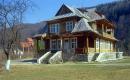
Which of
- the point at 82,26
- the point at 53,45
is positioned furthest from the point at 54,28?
the point at 82,26

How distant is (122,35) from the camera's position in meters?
126

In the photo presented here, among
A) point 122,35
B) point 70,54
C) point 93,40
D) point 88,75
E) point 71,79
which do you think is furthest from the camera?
point 122,35

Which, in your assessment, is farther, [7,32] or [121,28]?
[121,28]

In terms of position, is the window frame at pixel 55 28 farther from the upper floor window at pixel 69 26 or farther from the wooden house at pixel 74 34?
the upper floor window at pixel 69 26

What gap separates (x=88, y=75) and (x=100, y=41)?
102 feet

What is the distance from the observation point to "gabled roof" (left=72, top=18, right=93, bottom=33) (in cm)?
5212

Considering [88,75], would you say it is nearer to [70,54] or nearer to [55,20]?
[70,54]

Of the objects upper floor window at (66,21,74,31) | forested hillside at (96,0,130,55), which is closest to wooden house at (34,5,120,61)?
upper floor window at (66,21,74,31)

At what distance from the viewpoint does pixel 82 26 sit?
5291cm

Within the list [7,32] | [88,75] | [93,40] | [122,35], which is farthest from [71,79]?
[122,35]

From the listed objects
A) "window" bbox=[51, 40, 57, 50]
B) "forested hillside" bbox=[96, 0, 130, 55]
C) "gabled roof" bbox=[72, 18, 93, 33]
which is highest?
"forested hillside" bbox=[96, 0, 130, 55]

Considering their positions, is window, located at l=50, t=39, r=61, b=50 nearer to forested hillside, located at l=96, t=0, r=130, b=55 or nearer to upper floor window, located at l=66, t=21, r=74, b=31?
upper floor window, located at l=66, t=21, r=74, b=31

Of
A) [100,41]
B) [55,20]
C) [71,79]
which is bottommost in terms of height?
[71,79]

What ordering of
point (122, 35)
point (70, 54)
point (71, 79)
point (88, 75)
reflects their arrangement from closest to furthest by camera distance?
1. point (71, 79)
2. point (88, 75)
3. point (70, 54)
4. point (122, 35)
